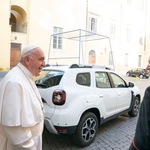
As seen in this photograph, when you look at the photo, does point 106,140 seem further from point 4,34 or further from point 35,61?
point 4,34

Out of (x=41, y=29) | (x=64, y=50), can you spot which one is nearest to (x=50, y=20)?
(x=41, y=29)

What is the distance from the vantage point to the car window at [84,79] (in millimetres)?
4183

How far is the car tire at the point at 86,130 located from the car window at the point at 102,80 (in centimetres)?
79

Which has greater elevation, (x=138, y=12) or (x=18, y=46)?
(x=138, y=12)

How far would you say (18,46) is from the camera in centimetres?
1867

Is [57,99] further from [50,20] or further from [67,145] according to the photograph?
[50,20]

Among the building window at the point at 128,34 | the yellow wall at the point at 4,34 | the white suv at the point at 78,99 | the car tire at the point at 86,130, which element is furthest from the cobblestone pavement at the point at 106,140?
the building window at the point at 128,34

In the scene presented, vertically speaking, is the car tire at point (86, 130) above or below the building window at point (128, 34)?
below

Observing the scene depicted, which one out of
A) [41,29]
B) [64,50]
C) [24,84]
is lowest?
[24,84]

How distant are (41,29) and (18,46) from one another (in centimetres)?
291

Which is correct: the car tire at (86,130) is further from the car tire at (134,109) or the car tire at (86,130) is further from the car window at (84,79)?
the car tire at (134,109)

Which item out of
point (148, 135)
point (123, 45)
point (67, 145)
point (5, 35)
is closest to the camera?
point (148, 135)

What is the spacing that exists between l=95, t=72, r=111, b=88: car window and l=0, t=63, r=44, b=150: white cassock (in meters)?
2.78

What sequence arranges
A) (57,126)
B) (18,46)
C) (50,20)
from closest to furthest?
(57,126), (18,46), (50,20)
